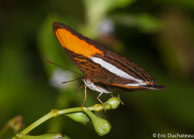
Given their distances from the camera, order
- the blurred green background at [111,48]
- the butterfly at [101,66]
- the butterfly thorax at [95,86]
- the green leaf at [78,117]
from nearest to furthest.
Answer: the green leaf at [78,117], the butterfly at [101,66], the butterfly thorax at [95,86], the blurred green background at [111,48]

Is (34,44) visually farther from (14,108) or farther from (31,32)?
(14,108)

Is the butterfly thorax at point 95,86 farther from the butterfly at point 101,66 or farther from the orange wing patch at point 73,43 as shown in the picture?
the orange wing patch at point 73,43

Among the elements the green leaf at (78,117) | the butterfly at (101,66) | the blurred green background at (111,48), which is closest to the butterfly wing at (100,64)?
the butterfly at (101,66)

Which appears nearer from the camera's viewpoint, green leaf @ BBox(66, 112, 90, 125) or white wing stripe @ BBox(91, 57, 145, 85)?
green leaf @ BBox(66, 112, 90, 125)

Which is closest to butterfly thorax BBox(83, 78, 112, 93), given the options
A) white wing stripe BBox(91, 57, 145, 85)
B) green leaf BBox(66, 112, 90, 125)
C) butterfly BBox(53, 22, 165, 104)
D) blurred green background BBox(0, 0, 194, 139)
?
butterfly BBox(53, 22, 165, 104)

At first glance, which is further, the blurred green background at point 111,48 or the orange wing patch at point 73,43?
the blurred green background at point 111,48

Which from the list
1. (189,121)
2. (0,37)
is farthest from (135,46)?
(0,37)

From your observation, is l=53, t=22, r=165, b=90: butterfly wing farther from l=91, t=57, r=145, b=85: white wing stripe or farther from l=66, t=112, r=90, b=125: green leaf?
l=66, t=112, r=90, b=125: green leaf
